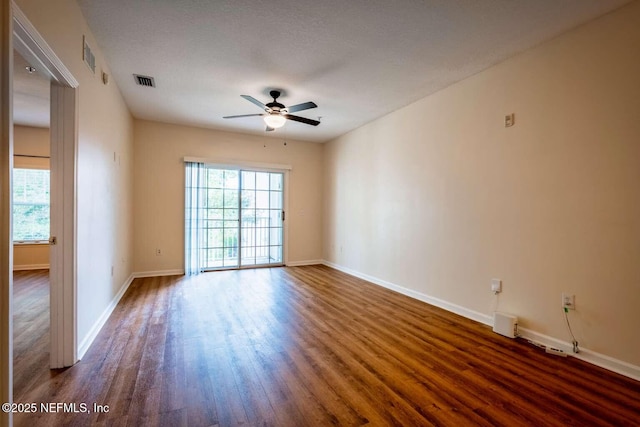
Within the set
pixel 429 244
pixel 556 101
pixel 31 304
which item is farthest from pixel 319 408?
pixel 31 304

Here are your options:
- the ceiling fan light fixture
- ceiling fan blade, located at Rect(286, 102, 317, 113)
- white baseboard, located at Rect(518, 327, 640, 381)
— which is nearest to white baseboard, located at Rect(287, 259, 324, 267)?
the ceiling fan light fixture

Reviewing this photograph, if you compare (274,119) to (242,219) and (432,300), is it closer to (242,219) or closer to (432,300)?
(242,219)

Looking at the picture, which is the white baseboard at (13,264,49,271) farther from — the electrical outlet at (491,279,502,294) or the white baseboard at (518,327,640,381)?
the white baseboard at (518,327,640,381)

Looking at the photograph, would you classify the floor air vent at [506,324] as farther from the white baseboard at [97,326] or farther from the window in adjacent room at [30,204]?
the window in adjacent room at [30,204]

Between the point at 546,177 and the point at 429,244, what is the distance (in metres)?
1.58

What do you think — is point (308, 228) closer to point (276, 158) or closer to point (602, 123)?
point (276, 158)

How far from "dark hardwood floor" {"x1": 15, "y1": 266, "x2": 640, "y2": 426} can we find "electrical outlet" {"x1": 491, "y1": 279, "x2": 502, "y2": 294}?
17.6 inches

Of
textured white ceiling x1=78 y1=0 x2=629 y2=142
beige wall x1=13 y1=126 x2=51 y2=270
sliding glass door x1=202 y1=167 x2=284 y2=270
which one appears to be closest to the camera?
textured white ceiling x1=78 y1=0 x2=629 y2=142

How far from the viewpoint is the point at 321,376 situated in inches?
85.7

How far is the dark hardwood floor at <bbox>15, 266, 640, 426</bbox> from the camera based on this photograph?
1755mm

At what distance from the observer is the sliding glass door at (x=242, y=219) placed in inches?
231

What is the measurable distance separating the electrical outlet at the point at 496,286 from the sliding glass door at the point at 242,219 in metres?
4.33

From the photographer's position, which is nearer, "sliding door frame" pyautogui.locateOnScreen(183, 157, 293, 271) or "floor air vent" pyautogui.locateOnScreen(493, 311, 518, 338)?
"floor air vent" pyautogui.locateOnScreen(493, 311, 518, 338)

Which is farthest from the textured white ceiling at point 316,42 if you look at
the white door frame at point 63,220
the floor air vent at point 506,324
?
the floor air vent at point 506,324
